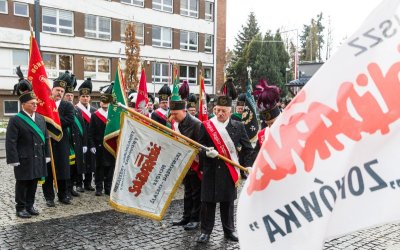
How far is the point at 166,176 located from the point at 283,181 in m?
3.60

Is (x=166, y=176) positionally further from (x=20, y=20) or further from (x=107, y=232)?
(x=20, y=20)

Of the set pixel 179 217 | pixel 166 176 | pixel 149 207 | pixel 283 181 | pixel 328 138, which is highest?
pixel 328 138

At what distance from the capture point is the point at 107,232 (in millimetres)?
6156

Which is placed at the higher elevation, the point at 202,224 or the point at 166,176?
the point at 166,176

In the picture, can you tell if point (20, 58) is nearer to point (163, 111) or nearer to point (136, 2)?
point (136, 2)

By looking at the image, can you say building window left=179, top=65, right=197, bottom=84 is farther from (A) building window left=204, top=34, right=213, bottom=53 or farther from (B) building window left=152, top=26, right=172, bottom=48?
(B) building window left=152, top=26, right=172, bottom=48

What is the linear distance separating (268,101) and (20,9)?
27128 millimetres

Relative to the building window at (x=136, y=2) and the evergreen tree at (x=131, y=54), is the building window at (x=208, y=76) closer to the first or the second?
the building window at (x=136, y=2)

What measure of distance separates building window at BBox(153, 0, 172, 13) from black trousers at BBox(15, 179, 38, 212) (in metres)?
29.5

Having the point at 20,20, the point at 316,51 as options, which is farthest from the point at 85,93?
the point at 316,51

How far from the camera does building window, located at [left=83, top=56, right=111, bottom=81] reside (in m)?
31.0

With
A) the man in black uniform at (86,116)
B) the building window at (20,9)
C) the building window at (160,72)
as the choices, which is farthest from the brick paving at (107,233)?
the building window at (160,72)

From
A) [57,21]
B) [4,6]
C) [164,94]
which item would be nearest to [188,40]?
[57,21]

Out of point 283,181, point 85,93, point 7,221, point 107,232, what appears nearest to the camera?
point 283,181
